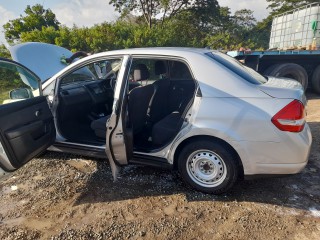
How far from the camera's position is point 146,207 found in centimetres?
273

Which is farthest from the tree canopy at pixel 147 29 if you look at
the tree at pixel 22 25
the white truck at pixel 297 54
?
the white truck at pixel 297 54

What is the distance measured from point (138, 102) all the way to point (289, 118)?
1.65m

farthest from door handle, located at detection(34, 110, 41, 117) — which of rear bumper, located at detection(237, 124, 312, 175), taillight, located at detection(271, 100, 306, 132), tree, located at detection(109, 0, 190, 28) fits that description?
tree, located at detection(109, 0, 190, 28)

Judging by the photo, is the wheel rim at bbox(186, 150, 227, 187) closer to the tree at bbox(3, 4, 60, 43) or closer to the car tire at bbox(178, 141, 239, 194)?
the car tire at bbox(178, 141, 239, 194)

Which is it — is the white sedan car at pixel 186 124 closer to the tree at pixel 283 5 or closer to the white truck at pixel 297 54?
the white truck at pixel 297 54

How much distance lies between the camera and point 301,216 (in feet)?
8.33

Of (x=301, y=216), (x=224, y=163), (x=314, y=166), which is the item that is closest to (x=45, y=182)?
(x=224, y=163)

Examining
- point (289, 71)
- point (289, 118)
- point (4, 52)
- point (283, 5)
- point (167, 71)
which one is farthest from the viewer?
point (283, 5)

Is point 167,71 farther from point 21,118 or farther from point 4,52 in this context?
point 4,52

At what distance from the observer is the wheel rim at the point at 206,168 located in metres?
2.77

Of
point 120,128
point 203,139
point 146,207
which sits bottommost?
point 146,207

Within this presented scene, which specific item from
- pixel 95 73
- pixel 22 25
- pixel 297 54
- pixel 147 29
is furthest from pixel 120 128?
pixel 22 25

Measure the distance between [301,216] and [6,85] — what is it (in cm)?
353

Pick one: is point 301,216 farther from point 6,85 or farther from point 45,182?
point 6,85
